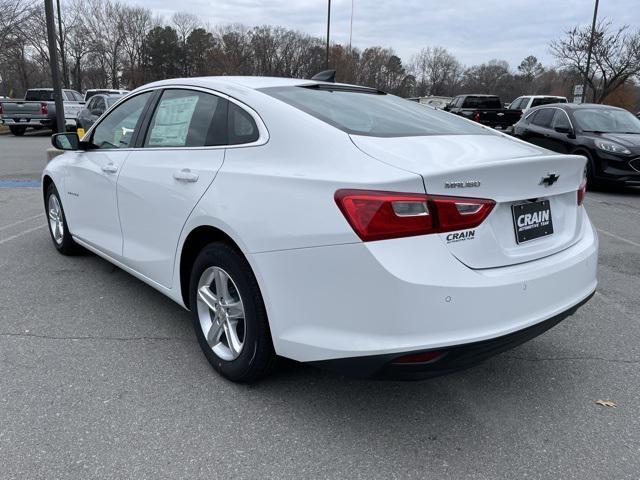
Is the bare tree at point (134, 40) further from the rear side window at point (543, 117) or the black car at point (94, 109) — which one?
the rear side window at point (543, 117)

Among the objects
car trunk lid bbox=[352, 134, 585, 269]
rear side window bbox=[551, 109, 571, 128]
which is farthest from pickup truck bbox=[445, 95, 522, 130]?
car trunk lid bbox=[352, 134, 585, 269]

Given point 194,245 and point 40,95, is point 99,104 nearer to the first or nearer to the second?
point 40,95

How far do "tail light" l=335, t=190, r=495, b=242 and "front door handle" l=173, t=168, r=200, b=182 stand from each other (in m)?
1.11

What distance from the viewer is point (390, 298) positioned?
212 cm

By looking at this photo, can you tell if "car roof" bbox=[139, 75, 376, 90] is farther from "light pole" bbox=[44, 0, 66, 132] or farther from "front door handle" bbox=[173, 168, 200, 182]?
"light pole" bbox=[44, 0, 66, 132]

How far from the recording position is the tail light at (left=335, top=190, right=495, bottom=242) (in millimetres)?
2135

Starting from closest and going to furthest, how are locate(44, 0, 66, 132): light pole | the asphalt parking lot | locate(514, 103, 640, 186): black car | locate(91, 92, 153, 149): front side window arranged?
the asphalt parking lot < locate(91, 92, 153, 149): front side window < locate(514, 103, 640, 186): black car < locate(44, 0, 66, 132): light pole

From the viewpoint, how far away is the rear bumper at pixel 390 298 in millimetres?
2125

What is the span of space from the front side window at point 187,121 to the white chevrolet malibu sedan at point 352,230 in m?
0.01

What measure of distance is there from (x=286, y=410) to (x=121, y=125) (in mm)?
2565

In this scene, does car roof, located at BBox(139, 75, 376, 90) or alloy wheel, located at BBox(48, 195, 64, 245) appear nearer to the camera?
car roof, located at BBox(139, 75, 376, 90)

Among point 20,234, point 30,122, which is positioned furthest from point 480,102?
point 20,234

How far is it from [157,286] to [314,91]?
160cm

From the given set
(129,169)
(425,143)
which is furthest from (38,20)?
(425,143)
